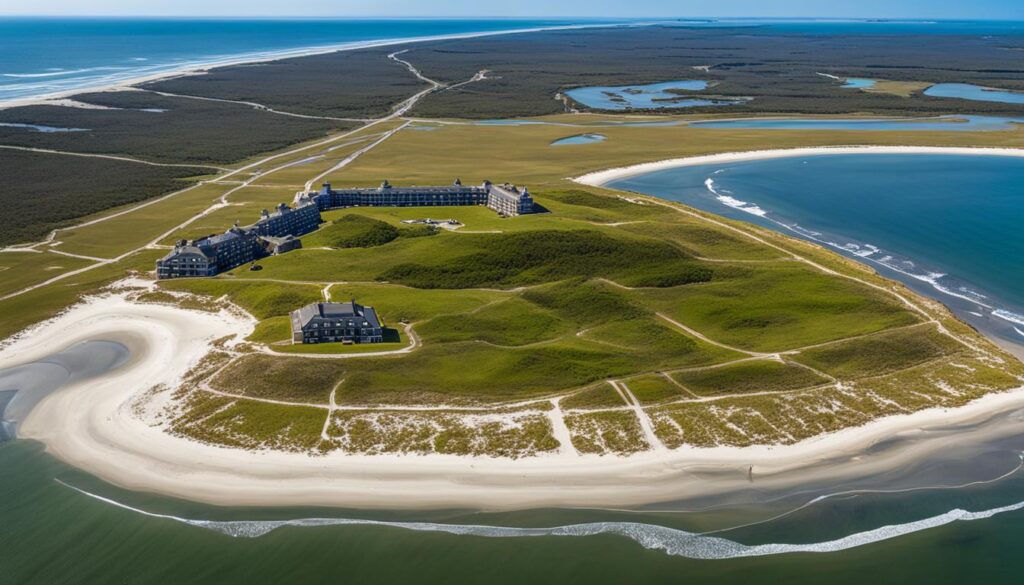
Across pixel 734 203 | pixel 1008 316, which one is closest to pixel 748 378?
pixel 1008 316

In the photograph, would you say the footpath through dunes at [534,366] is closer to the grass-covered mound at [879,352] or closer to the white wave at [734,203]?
the grass-covered mound at [879,352]

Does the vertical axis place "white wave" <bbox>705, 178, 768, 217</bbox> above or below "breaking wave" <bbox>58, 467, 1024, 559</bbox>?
above

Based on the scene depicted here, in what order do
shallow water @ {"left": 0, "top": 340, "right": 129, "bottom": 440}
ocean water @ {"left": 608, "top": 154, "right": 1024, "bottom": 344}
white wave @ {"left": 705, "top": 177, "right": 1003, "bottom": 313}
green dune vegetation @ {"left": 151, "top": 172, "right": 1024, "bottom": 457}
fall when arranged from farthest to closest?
ocean water @ {"left": 608, "top": 154, "right": 1024, "bottom": 344} → white wave @ {"left": 705, "top": 177, "right": 1003, "bottom": 313} → shallow water @ {"left": 0, "top": 340, "right": 129, "bottom": 440} → green dune vegetation @ {"left": 151, "top": 172, "right": 1024, "bottom": 457}

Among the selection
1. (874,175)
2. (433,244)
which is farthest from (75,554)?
(874,175)

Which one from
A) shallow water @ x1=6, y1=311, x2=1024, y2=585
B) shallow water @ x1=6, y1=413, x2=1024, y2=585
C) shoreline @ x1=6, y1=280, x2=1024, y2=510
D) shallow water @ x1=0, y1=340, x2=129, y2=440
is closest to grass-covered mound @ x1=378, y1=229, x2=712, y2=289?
shallow water @ x1=0, y1=340, x2=129, y2=440

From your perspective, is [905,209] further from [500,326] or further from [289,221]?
[289,221]

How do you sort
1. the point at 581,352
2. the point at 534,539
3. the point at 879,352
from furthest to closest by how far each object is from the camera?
the point at 879,352 < the point at 581,352 < the point at 534,539

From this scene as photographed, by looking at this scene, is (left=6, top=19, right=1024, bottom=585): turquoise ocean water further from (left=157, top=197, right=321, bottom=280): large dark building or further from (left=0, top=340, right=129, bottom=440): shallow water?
(left=157, top=197, right=321, bottom=280): large dark building
